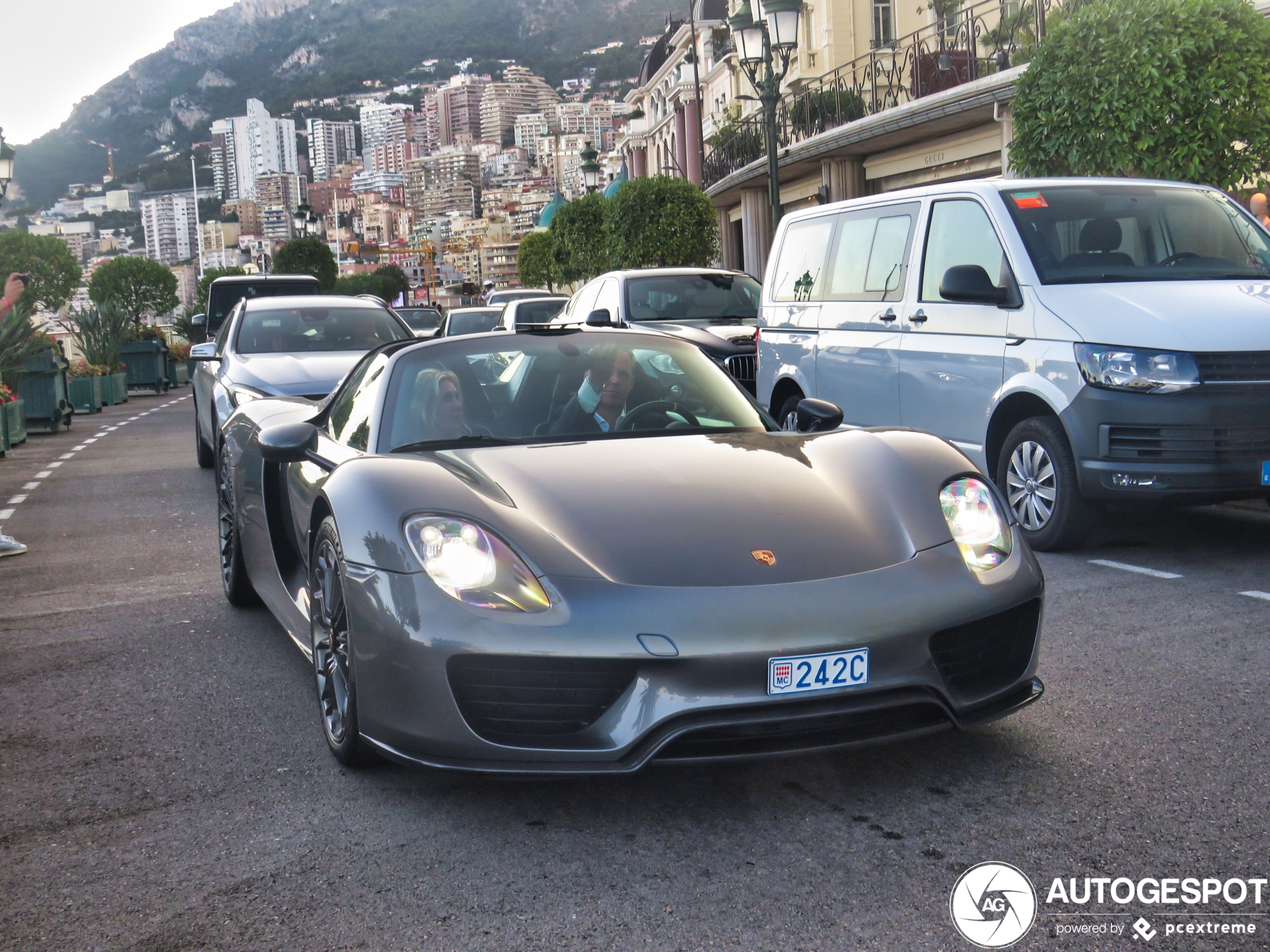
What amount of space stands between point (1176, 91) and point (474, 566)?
31.9 ft

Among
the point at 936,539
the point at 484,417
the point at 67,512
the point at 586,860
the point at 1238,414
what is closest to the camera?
the point at 586,860

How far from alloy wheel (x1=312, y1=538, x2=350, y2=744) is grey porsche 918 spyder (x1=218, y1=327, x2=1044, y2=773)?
0.01 metres

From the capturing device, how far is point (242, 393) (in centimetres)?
1004

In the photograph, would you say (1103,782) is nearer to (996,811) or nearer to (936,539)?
(996,811)

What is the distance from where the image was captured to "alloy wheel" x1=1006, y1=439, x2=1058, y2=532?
694 centimetres

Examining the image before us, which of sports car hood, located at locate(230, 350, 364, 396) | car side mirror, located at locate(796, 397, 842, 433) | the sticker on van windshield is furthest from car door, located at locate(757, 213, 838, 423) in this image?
car side mirror, located at locate(796, 397, 842, 433)

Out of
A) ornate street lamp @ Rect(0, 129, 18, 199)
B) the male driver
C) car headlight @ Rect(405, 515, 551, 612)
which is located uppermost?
ornate street lamp @ Rect(0, 129, 18, 199)

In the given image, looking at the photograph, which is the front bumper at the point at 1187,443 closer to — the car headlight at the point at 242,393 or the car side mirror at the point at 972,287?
the car side mirror at the point at 972,287

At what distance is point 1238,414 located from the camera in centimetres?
630

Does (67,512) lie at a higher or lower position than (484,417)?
lower

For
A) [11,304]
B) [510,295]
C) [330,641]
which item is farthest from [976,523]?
[510,295]

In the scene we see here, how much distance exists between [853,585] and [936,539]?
15.5 inches

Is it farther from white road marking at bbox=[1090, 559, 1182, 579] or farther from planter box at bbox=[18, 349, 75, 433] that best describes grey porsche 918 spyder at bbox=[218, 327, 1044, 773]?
planter box at bbox=[18, 349, 75, 433]

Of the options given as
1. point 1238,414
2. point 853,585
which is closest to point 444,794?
point 853,585
